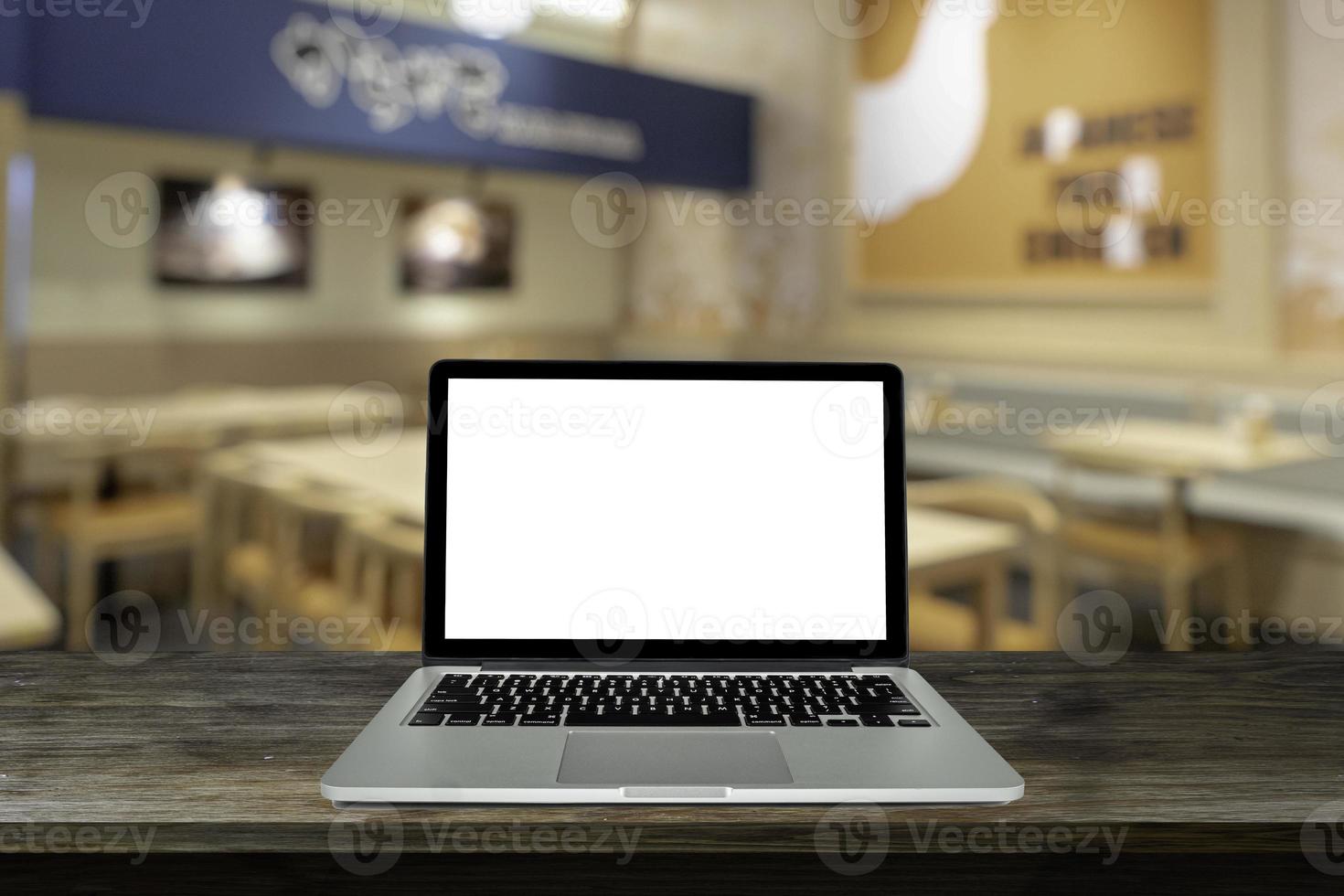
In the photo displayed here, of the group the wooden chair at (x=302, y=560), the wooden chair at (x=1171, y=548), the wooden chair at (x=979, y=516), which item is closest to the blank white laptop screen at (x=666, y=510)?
the wooden chair at (x=979, y=516)

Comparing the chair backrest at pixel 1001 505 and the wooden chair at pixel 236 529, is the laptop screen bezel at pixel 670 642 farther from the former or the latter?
the wooden chair at pixel 236 529

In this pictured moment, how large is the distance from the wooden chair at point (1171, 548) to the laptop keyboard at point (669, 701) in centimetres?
316

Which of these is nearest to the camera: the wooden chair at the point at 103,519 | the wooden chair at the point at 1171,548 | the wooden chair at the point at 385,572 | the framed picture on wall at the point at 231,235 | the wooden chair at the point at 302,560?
the wooden chair at the point at 385,572

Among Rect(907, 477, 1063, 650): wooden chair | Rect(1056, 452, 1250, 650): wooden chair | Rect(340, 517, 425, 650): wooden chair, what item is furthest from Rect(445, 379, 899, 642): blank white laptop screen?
Rect(1056, 452, 1250, 650): wooden chair

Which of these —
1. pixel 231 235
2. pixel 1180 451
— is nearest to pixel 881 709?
pixel 1180 451

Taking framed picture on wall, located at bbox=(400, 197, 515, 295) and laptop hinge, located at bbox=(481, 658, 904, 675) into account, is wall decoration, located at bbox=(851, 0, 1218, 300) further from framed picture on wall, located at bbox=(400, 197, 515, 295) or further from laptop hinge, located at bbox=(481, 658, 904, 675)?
laptop hinge, located at bbox=(481, 658, 904, 675)

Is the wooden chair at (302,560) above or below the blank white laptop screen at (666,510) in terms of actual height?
below

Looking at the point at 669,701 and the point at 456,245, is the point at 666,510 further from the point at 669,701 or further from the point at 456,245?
the point at 456,245

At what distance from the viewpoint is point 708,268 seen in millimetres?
7297

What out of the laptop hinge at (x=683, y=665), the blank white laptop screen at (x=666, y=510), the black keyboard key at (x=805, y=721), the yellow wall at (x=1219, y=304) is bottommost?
the black keyboard key at (x=805, y=721)

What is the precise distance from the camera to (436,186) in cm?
720

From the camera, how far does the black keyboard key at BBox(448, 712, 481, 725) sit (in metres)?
0.82

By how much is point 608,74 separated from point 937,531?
3.81 metres

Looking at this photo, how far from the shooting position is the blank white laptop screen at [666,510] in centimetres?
98
